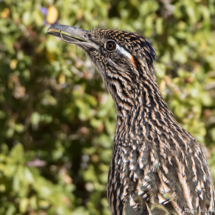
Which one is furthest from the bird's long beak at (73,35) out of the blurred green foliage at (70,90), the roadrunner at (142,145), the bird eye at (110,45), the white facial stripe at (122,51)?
the blurred green foliage at (70,90)

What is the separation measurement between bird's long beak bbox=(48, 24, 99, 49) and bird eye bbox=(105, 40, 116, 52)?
0.10 m

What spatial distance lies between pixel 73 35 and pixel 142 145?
3.54 feet

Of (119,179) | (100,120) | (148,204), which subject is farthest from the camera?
(100,120)

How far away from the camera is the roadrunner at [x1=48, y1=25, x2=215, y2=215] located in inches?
94.7

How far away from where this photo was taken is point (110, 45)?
119 inches

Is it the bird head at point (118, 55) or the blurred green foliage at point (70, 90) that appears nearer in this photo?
the bird head at point (118, 55)

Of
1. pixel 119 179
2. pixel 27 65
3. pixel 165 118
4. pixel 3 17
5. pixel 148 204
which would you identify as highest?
pixel 3 17

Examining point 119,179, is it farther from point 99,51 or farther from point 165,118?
point 99,51

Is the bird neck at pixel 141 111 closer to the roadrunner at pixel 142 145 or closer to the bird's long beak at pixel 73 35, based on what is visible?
the roadrunner at pixel 142 145

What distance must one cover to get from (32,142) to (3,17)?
1.59 meters

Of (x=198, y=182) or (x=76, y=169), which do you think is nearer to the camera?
(x=198, y=182)

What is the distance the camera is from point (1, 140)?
4.46 m

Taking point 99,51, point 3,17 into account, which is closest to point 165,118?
point 99,51

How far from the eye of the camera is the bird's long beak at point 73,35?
295cm
